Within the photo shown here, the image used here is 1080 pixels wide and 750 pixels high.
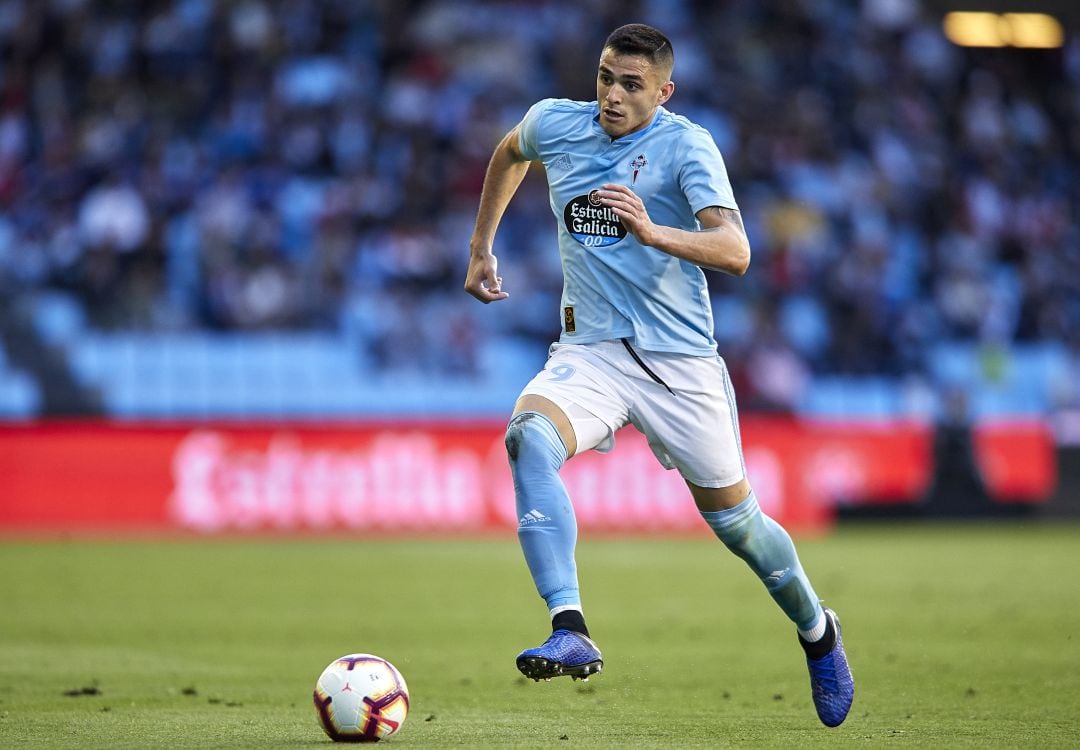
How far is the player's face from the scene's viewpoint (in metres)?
5.92

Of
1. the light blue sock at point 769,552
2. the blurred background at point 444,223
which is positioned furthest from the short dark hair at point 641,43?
the blurred background at point 444,223

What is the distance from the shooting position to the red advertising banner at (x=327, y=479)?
58.0ft

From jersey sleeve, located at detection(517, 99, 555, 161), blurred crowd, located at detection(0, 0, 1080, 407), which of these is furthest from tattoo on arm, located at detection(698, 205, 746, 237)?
blurred crowd, located at detection(0, 0, 1080, 407)

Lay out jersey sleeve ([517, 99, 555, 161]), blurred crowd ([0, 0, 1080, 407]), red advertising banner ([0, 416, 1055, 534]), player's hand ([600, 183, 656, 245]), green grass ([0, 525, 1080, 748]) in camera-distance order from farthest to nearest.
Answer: blurred crowd ([0, 0, 1080, 407]), red advertising banner ([0, 416, 1055, 534]), jersey sleeve ([517, 99, 555, 161]), green grass ([0, 525, 1080, 748]), player's hand ([600, 183, 656, 245])

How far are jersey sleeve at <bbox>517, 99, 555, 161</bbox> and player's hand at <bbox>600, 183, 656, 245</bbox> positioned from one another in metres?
0.77

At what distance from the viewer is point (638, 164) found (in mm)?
5988

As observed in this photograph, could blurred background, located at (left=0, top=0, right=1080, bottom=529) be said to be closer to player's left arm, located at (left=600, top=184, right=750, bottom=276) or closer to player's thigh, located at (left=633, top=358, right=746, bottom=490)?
player's thigh, located at (left=633, top=358, right=746, bottom=490)

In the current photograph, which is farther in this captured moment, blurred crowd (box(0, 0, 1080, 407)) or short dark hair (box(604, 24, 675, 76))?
blurred crowd (box(0, 0, 1080, 407))

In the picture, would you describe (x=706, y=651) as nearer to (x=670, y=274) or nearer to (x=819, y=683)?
(x=819, y=683)

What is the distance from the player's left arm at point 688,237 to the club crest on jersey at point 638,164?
0.30m

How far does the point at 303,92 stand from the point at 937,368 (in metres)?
9.64

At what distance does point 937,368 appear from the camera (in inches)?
885

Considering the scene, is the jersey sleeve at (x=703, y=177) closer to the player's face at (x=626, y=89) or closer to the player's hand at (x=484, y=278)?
the player's face at (x=626, y=89)

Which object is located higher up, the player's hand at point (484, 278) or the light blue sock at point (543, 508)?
the player's hand at point (484, 278)
